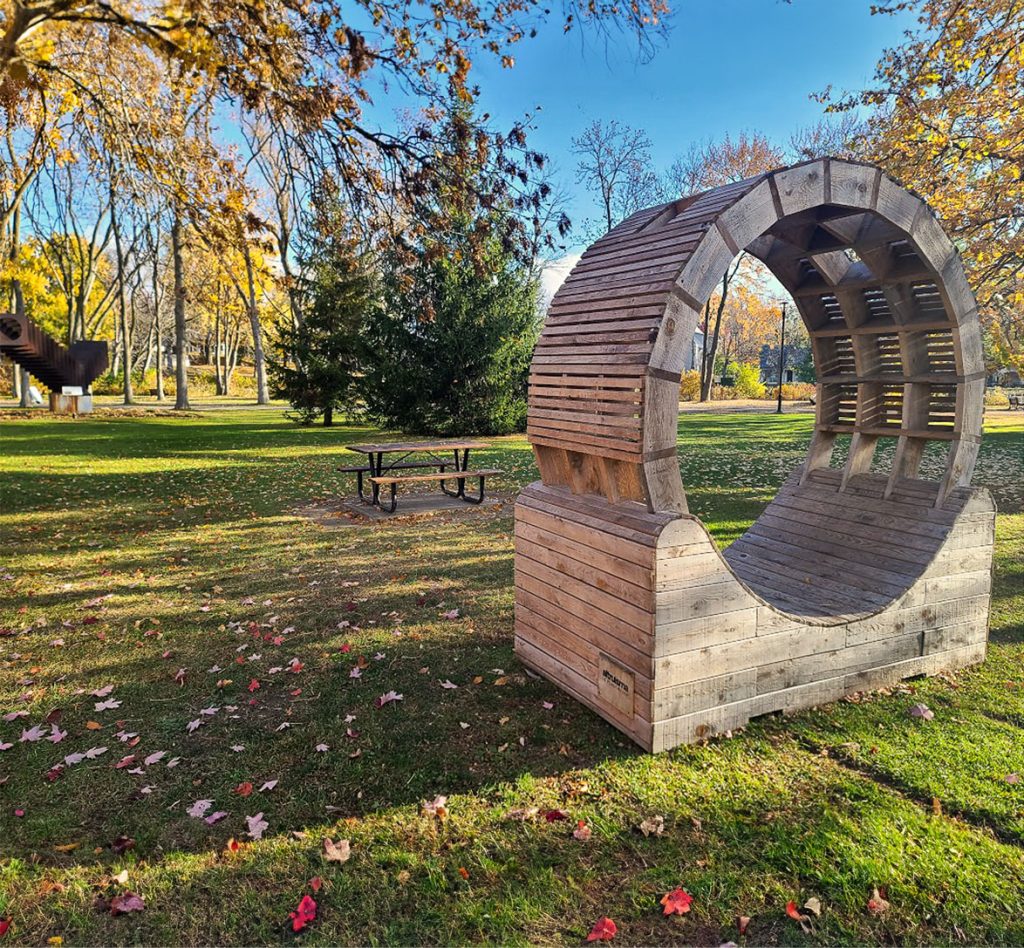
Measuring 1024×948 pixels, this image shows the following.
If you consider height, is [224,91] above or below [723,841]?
above

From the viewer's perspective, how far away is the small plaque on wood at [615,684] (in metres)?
3.58

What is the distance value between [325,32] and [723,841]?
728 cm

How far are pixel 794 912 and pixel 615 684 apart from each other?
142 centimetres

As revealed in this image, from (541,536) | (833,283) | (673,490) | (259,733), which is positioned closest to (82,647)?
(259,733)

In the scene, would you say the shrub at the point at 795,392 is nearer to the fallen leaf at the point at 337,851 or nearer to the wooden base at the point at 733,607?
the wooden base at the point at 733,607

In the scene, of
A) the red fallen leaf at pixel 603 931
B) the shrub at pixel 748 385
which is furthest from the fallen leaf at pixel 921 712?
the shrub at pixel 748 385

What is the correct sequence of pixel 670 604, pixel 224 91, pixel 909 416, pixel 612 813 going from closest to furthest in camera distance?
1. pixel 612 813
2. pixel 670 604
3. pixel 909 416
4. pixel 224 91

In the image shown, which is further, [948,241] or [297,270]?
[297,270]

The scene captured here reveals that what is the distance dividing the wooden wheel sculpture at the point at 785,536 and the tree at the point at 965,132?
215 inches

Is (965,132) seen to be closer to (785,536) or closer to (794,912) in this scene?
(785,536)

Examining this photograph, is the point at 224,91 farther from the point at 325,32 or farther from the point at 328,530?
the point at 328,530

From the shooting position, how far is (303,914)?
2.43m

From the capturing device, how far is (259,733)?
12.5 feet

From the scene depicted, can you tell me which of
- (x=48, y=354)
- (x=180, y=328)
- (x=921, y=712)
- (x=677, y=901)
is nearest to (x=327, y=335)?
(x=180, y=328)
